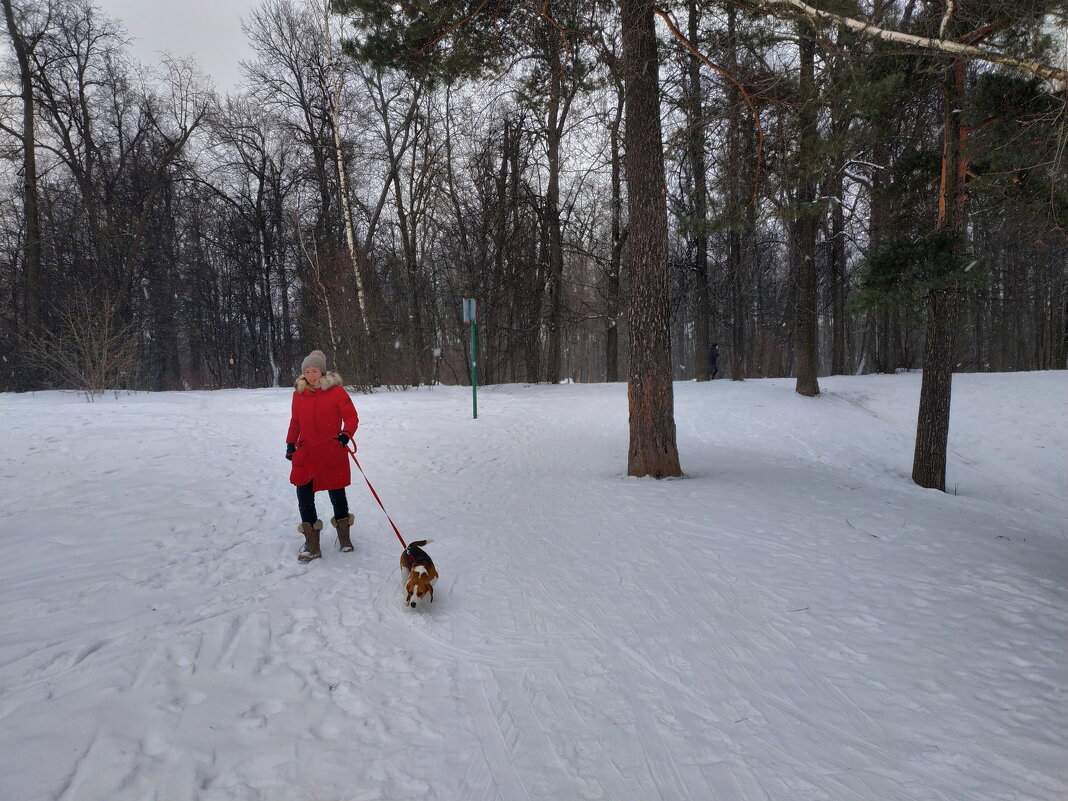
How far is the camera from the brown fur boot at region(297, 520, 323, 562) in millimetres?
4731

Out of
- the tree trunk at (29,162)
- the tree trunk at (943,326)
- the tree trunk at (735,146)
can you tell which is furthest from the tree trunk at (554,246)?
the tree trunk at (29,162)

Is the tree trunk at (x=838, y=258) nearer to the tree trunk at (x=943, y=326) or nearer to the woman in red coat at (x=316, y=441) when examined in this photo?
the tree trunk at (x=943, y=326)

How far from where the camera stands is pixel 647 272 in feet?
23.1

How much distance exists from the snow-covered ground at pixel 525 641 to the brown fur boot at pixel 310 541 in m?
0.13

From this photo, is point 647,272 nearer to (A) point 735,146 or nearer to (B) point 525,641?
(A) point 735,146

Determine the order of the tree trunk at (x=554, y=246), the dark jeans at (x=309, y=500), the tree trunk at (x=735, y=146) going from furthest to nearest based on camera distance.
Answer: the tree trunk at (x=554, y=246), the tree trunk at (x=735, y=146), the dark jeans at (x=309, y=500)

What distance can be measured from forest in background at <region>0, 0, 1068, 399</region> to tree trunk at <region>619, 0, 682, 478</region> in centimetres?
42

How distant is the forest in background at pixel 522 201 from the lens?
6.62 m

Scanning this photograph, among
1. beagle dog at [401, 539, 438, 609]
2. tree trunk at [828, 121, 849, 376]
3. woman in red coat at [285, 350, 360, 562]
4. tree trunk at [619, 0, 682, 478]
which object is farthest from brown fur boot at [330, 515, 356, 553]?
tree trunk at [828, 121, 849, 376]

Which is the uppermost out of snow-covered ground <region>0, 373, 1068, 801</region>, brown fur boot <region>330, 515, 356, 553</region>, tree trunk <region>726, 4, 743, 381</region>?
tree trunk <region>726, 4, 743, 381</region>

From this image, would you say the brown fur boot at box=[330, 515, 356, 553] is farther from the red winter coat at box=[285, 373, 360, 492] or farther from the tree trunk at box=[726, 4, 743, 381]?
the tree trunk at box=[726, 4, 743, 381]

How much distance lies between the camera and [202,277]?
1128 inches

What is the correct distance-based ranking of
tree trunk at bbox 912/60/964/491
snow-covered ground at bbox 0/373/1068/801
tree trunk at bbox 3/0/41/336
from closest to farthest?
1. snow-covered ground at bbox 0/373/1068/801
2. tree trunk at bbox 912/60/964/491
3. tree trunk at bbox 3/0/41/336

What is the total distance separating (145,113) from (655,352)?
92.0 ft
